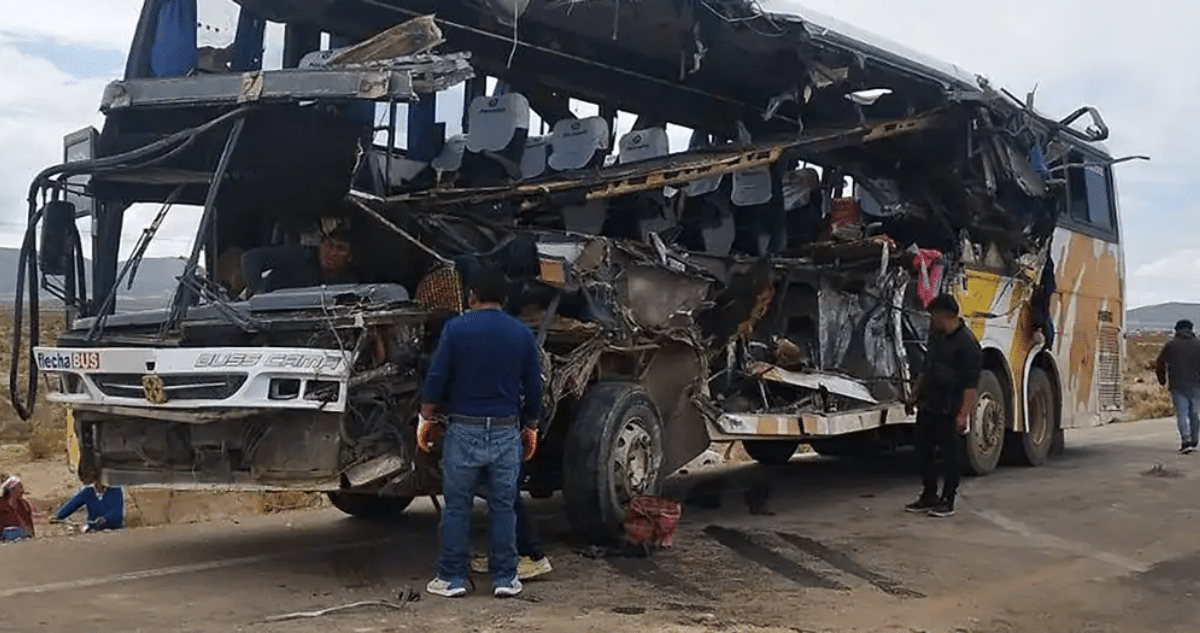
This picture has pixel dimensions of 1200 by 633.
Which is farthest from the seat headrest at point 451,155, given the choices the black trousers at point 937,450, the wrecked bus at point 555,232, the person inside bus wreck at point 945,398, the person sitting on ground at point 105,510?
the person sitting on ground at point 105,510

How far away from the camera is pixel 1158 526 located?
8.88m

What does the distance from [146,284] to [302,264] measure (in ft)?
2.66

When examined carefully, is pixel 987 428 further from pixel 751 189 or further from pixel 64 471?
pixel 64 471

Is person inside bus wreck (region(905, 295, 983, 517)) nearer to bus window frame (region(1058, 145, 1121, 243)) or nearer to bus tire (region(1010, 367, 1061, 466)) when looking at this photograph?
bus tire (region(1010, 367, 1061, 466))

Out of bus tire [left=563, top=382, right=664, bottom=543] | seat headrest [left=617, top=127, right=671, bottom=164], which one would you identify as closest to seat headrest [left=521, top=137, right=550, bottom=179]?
seat headrest [left=617, top=127, right=671, bottom=164]

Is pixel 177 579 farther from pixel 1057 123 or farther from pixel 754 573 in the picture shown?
pixel 1057 123

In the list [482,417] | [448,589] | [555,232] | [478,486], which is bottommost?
[448,589]

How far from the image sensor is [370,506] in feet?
30.2

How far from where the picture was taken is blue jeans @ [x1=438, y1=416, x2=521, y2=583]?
6238 mm

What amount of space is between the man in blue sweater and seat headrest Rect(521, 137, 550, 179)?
261cm

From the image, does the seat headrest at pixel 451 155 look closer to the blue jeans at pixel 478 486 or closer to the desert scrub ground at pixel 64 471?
the desert scrub ground at pixel 64 471

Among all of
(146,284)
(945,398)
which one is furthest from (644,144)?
(146,284)

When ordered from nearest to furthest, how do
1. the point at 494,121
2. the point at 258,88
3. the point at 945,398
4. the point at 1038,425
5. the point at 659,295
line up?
the point at 258,88, the point at 659,295, the point at 494,121, the point at 945,398, the point at 1038,425

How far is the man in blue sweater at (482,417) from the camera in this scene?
6.21 meters
